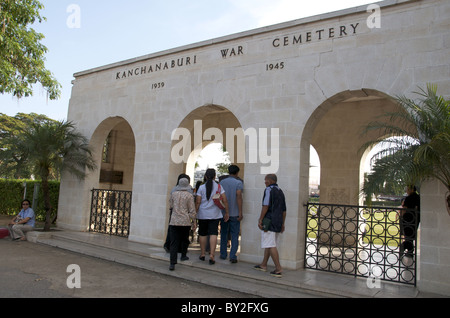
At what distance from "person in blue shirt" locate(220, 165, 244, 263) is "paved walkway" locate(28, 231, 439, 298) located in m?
0.30

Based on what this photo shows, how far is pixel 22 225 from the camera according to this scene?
895cm

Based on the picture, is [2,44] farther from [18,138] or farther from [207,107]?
[207,107]

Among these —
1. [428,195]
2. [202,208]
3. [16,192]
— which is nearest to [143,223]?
[202,208]

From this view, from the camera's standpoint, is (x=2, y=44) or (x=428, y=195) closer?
(x=428, y=195)

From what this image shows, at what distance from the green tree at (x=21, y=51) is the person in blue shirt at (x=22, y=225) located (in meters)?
3.65

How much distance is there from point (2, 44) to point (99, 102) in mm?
2907

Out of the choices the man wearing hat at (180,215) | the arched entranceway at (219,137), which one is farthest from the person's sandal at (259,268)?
the arched entranceway at (219,137)

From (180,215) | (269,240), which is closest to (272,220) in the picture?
(269,240)

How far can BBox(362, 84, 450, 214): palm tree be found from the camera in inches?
183

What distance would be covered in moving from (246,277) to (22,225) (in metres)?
6.47

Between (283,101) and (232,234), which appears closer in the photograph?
(232,234)

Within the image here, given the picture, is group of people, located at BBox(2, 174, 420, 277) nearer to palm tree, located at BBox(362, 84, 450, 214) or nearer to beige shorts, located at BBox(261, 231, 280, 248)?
beige shorts, located at BBox(261, 231, 280, 248)

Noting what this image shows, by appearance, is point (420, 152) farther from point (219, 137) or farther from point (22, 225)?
point (22, 225)

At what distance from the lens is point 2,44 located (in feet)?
31.0
